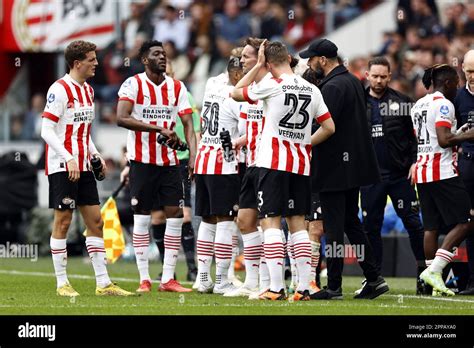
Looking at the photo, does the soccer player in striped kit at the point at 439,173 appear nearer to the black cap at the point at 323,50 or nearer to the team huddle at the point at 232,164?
the team huddle at the point at 232,164

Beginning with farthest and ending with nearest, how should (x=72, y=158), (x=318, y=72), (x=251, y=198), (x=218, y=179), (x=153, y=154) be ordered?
(x=153, y=154) < (x=218, y=179) < (x=318, y=72) < (x=251, y=198) < (x=72, y=158)

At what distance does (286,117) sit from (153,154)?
1.91m

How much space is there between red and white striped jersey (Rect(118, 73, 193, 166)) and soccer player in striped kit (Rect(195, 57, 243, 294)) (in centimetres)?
32

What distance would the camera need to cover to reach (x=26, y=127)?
2498cm

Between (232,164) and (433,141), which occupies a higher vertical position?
(433,141)

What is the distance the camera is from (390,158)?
1338 cm

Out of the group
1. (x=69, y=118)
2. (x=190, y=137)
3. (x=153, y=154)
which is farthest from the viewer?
(x=190, y=137)

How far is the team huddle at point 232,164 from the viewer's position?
1166 cm

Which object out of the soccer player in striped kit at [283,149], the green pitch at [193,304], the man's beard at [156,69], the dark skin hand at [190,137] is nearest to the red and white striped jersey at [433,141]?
the green pitch at [193,304]

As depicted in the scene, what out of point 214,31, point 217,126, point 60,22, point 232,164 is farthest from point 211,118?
point 214,31

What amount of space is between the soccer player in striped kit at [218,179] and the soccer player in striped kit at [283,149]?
3.92ft

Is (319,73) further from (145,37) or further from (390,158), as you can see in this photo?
(145,37)

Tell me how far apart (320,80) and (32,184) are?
9.33m
